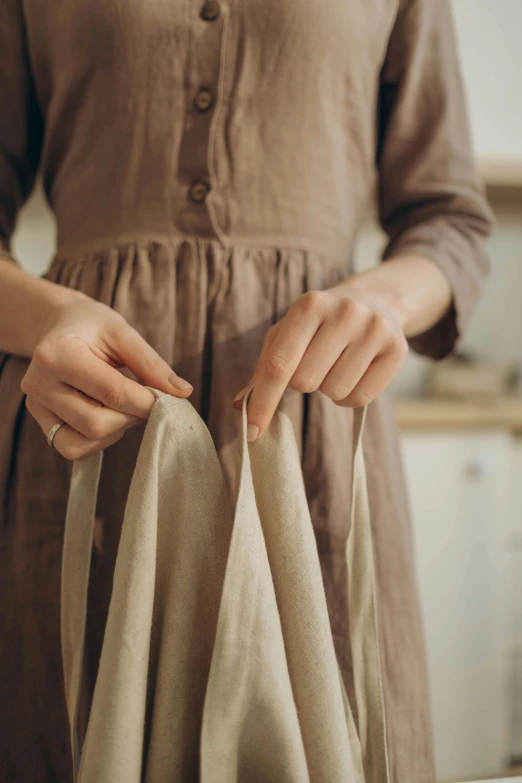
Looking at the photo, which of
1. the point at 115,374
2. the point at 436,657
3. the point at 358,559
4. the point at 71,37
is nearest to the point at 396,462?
the point at 358,559

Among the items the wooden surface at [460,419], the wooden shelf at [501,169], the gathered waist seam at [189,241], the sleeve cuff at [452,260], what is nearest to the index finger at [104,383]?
the gathered waist seam at [189,241]

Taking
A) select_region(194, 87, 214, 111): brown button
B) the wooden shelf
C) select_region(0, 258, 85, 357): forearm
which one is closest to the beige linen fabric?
select_region(0, 258, 85, 357): forearm

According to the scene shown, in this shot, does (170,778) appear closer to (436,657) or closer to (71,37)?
(71,37)

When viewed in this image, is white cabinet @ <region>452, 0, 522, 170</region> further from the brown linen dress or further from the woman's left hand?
the woman's left hand

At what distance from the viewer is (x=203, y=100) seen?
0.40 metres

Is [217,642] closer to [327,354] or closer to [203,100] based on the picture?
[327,354]

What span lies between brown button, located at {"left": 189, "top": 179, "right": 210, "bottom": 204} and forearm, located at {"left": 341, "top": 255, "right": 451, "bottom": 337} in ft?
0.39

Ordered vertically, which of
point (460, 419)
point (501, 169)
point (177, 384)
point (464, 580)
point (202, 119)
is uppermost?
point (202, 119)

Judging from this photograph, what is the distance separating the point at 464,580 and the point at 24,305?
100cm

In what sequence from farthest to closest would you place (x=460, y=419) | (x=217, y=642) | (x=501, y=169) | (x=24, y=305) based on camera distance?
(x=501, y=169), (x=460, y=419), (x=24, y=305), (x=217, y=642)

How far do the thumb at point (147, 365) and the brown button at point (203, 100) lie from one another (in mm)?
180

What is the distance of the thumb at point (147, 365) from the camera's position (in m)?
0.32

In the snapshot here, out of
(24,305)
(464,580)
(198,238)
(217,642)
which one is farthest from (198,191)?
(464,580)

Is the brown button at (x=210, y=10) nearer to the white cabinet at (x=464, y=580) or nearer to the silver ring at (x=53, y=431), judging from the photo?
the silver ring at (x=53, y=431)
